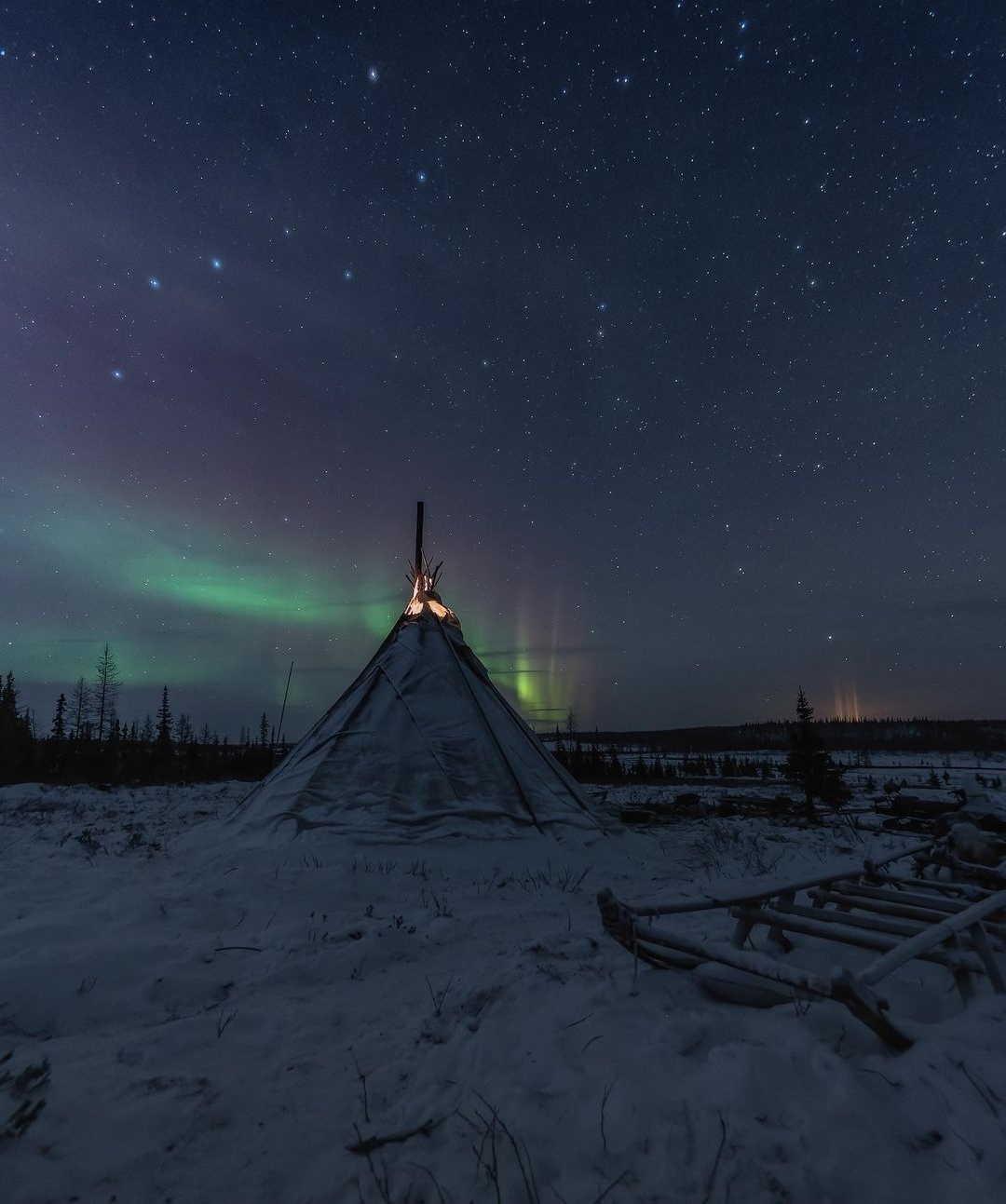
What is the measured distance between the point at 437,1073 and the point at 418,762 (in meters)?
6.50

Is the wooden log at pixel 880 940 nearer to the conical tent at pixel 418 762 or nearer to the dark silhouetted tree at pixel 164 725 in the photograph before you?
the conical tent at pixel 418 762

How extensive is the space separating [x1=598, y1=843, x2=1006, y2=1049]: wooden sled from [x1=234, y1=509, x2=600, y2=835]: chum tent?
4827 mm

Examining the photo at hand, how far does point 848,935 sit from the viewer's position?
10.4 feet

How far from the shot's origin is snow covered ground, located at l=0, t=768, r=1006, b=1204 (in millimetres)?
2004

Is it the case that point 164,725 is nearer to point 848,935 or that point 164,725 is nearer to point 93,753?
point 93,753

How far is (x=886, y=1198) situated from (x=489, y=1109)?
55.4 inches

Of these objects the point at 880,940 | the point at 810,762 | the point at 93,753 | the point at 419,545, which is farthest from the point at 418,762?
the point at 93,753

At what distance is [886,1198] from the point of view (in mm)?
1802

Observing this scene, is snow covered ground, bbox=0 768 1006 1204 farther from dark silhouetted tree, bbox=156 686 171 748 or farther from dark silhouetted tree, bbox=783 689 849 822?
dark silhouetted tree, bbox=156 686 171 748

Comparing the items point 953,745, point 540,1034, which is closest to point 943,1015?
point 540,1034

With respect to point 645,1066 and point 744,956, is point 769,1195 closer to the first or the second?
point 645,1066

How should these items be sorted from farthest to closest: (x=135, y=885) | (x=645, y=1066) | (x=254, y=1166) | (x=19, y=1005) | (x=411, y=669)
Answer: (x=411, y=669), (x=135, y=885), (x=19, y=1005), (x=645, y=1066), (x=254, y=1166)

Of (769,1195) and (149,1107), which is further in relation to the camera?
(149,1107)

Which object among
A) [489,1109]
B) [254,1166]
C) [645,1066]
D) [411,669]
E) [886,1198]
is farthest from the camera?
[411,669]
